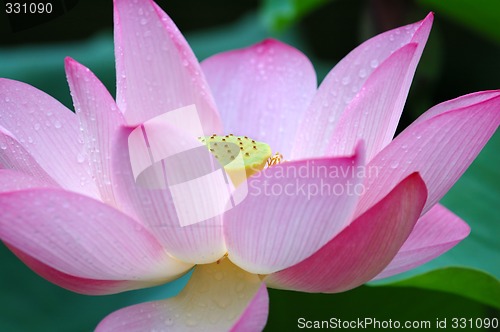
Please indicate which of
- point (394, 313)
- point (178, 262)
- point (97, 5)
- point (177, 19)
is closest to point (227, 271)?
point (178, 262)

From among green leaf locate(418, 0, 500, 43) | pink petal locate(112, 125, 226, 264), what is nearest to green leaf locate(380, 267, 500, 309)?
pink petal locate(112, 125, 226, 264)

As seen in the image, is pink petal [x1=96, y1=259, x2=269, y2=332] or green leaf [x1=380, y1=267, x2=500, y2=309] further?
green leaf [x1=380, y1=267, x2=500, y2=309]

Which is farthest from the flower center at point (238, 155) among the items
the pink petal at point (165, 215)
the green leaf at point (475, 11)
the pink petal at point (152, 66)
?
the green leaf at point (475, 11)

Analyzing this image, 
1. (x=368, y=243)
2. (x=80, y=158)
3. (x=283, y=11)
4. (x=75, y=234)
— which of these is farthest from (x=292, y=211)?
(x=283, y=11)

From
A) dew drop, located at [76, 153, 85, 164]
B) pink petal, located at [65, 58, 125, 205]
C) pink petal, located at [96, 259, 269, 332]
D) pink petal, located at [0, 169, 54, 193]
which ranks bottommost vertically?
pink petal, located at [96, 259, 269, 332]

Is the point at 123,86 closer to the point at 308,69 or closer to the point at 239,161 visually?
the point at 239,161

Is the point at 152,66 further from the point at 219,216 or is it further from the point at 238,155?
the point at 219,216

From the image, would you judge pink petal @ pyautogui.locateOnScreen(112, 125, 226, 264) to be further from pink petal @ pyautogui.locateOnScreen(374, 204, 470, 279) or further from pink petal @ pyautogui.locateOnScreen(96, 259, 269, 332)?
pink petal @ pyautogui.locateOnScreen(374, 204, 470, 279)

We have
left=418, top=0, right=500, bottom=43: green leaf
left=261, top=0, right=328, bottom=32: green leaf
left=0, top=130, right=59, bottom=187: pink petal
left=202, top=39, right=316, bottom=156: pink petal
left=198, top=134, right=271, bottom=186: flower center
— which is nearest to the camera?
left=0, top=130, right=59, bottom=187: pink petal
